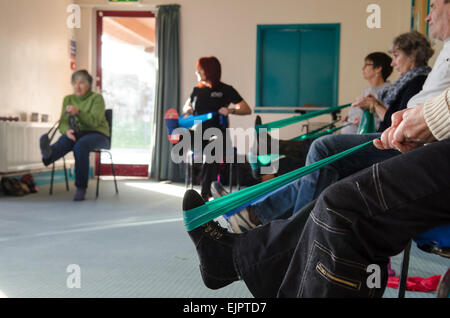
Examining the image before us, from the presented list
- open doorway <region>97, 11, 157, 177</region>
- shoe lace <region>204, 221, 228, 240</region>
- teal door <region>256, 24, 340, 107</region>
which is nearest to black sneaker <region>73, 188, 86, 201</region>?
open doorway <region>97, 11, 157, 177</region>

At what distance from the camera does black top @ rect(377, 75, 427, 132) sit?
1.92 metres

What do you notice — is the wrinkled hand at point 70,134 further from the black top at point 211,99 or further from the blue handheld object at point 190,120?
the black top at point 211,99

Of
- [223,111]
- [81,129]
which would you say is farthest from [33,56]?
[223,111]

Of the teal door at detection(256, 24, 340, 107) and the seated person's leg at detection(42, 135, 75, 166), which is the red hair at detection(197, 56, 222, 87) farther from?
the teal door at detection(256, 24, 340, 107)

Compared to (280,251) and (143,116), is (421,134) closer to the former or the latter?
(280,251)

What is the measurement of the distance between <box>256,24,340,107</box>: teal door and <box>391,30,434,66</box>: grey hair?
11.5 feet

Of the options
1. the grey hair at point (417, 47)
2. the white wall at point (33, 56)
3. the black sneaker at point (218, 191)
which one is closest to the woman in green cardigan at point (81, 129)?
the white wall at point (33, 56)

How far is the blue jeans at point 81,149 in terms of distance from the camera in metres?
4.01

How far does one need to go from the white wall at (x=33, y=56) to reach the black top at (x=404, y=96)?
387 centimetres

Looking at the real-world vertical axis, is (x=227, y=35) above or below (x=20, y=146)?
above

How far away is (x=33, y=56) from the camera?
4.95m

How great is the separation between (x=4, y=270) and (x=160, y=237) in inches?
35.3

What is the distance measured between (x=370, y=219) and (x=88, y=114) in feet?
12.1

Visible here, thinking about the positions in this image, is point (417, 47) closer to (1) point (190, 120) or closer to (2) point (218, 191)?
(2) point (218, 191)
